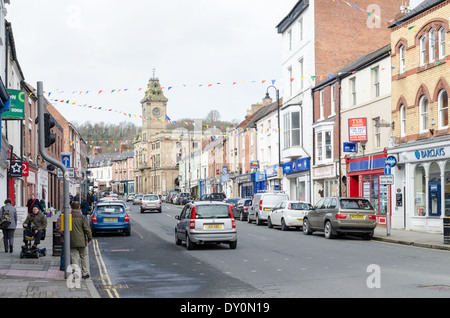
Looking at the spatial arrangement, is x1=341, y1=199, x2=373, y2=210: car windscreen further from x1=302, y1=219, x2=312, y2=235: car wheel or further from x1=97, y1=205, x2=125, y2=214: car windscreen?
x1=97, y1=205, x2=125, y2=214: car windscreen

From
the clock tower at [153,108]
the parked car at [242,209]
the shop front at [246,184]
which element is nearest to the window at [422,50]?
the parked car at [242,209]

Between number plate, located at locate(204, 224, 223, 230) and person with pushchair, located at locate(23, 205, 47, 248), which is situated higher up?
person with pushchair, located at locate(23, 205, 47, 248)

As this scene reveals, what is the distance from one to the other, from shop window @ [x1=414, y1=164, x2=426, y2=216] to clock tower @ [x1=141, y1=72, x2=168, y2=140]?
9920 cm

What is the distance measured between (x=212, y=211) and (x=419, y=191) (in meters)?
12.2

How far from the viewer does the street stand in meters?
10.3

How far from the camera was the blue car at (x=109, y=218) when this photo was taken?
2423 centimetres

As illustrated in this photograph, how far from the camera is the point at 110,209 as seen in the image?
24.6 meters

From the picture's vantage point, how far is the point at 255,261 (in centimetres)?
1518

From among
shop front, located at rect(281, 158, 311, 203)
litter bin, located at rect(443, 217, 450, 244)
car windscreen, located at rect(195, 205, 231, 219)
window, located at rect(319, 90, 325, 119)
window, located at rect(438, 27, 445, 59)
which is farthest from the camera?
shop front, located at rect(281, 158, 311, 203)

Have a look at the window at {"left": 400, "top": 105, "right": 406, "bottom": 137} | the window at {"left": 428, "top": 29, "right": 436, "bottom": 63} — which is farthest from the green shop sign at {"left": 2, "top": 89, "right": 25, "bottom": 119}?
the window at {"left": 400, "top": 105, "right": 406, "bottom": 137}

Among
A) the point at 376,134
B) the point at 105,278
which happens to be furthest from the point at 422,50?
the point at 105,278

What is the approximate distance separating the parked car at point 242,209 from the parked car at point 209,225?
63.7ft
